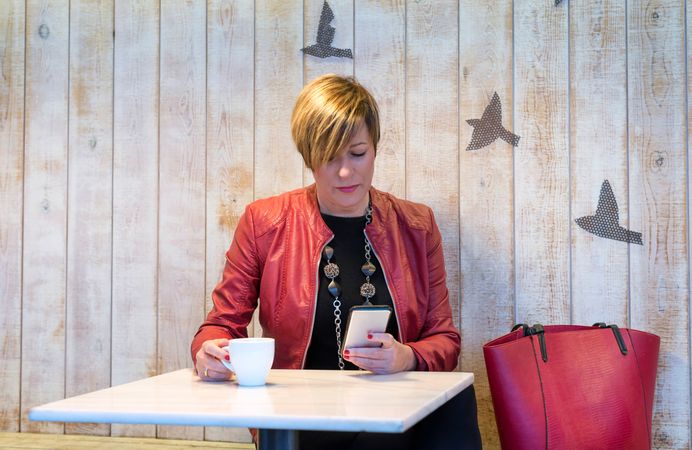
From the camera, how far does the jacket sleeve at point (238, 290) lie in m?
1.74

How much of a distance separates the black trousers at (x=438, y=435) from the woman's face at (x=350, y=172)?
0.54 meters

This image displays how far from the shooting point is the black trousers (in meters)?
1.42

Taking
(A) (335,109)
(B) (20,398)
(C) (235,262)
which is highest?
(A) (335,109)

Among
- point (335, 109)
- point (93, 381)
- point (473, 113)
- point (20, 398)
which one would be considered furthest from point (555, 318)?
point (20, 398)

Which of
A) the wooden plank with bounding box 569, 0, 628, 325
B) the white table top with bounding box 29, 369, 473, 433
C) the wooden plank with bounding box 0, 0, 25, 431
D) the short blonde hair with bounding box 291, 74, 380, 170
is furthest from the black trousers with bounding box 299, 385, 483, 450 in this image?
the wooden plank with bounding box 0, 0, 25, 431

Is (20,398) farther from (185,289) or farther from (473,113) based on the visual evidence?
(473,113)

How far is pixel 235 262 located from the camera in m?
1.82

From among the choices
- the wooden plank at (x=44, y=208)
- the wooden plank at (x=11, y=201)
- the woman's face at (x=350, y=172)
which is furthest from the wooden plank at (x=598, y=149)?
the wooden plank at (x=11, y=201)

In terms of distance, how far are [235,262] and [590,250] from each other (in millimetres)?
968

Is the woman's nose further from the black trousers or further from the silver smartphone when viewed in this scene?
the black trousers

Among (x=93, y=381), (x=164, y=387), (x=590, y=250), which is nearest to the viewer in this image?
(x=164, y=387)

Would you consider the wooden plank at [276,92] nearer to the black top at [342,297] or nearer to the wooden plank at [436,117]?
the wooden plank at [436,117]

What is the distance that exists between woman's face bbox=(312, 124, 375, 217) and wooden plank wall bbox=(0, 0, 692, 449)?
0.44 metres

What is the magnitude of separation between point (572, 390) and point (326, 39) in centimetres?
122
